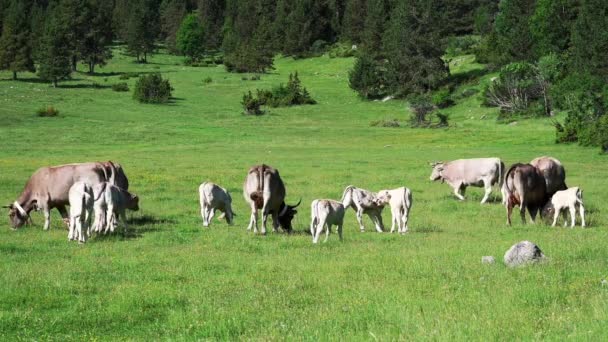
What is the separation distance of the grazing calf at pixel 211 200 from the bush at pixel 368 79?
2874 inches

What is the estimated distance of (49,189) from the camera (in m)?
21.3

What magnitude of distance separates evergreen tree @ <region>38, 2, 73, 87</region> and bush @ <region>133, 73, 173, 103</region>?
49.4ft

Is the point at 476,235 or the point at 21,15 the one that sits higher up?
the point at 21,15

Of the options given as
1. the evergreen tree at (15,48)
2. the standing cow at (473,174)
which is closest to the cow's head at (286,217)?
the standing cow at (473,174)

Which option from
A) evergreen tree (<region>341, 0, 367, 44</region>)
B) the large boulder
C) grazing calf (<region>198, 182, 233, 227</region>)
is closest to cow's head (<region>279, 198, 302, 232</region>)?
grazing calf (<region>198, 182, 233, 227</region>)

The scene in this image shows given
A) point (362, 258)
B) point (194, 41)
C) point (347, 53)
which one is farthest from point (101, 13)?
point (362, 258)

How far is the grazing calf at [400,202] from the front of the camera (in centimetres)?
1928

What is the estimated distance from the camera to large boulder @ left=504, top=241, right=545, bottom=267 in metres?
12.5

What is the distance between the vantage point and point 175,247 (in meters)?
16.5

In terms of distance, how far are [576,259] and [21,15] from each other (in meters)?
104

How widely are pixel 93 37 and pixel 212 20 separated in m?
52.5

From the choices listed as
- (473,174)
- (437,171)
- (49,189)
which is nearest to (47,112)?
(437,171)

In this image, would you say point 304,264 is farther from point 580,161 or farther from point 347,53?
point 347,53

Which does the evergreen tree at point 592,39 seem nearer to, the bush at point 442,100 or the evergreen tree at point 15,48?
the bush at point 442,100
